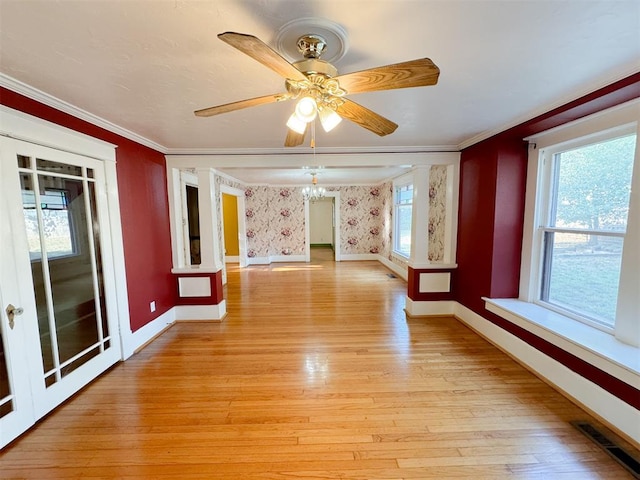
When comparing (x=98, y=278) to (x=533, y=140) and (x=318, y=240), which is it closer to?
(x=533, y=140)

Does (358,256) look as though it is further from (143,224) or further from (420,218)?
(143,224)

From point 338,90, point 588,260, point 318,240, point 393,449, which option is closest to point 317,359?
point 393,449

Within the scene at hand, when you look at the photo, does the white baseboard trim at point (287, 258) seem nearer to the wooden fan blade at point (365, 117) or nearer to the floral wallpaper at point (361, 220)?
the floral wallpaper at point (361, 220)

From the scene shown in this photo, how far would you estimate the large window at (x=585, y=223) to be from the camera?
1.98 m

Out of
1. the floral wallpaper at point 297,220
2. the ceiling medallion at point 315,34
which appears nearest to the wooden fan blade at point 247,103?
the ceiling medallion at point 315,34

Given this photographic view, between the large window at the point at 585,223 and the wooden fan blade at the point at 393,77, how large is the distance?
1.87 m

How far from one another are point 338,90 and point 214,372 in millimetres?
2477

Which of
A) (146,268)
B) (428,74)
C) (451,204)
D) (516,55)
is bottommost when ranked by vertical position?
(146,268)

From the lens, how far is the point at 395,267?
6227 millimetres

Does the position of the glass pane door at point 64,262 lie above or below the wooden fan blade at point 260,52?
below

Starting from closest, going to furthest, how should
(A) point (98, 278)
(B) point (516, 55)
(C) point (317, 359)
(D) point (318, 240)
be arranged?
(B) point (516, 55), (A) point (98, 278), (C) point (317, 359), (D) point (318, 240)

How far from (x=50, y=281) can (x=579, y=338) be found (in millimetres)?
3925

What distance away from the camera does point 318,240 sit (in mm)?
11375

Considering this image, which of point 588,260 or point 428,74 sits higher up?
point 428,74
